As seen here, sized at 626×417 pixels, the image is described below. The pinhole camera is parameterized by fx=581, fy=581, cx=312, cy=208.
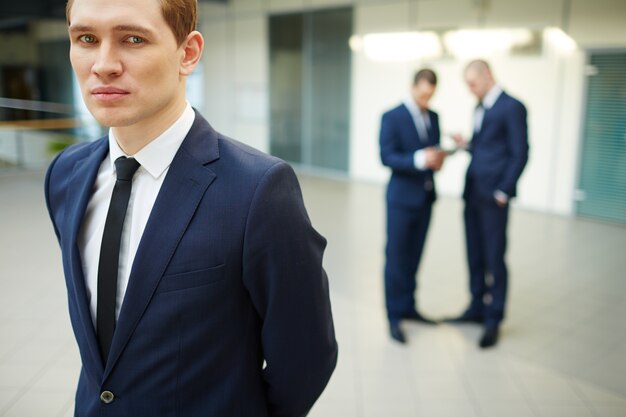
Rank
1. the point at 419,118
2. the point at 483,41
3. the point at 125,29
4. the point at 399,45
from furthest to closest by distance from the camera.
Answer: the point at 399,45
the point at 483,41
the point at 419,118
the point at 125,29

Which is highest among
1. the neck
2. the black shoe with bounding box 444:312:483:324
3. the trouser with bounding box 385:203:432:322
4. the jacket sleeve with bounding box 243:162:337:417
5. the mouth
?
the mouth

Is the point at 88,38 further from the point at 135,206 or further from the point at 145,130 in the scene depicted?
the point at 135,206

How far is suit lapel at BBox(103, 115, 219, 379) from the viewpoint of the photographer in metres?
1.13

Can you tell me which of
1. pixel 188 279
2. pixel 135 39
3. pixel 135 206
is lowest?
pixel 188 279

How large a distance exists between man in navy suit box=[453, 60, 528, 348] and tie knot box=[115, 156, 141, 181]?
Result: 3.01 metres

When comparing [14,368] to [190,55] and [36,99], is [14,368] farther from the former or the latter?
[36,99]

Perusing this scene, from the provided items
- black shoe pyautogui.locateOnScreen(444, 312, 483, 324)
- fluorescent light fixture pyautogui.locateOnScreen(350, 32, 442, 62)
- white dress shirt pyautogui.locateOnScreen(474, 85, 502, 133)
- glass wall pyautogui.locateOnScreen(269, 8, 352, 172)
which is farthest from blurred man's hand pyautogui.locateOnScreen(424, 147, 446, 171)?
glass wall pyautogui.locateOnScreen(269, 8, 352, 172)

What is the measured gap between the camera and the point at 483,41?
28.7ft

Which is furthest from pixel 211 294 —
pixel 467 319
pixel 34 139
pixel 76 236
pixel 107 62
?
pixel 34 139

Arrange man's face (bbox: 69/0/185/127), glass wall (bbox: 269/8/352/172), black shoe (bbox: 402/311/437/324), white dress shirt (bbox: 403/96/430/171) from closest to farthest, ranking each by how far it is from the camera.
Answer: man's face (bbox: 69/0/185/127) < white dress shirt (bbox: 403/96/430/171) < black shoe (bbox: 402/311/437/324) < glass wall (bbox: 269/8/352/172)

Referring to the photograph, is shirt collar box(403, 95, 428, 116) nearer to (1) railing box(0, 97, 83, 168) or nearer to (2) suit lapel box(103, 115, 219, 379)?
(2) suit lapel box(103, 115, 219, 379)

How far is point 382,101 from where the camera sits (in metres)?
10.3

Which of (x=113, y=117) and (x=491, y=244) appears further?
(x=491, y=244)

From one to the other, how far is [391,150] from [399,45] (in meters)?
6.39
